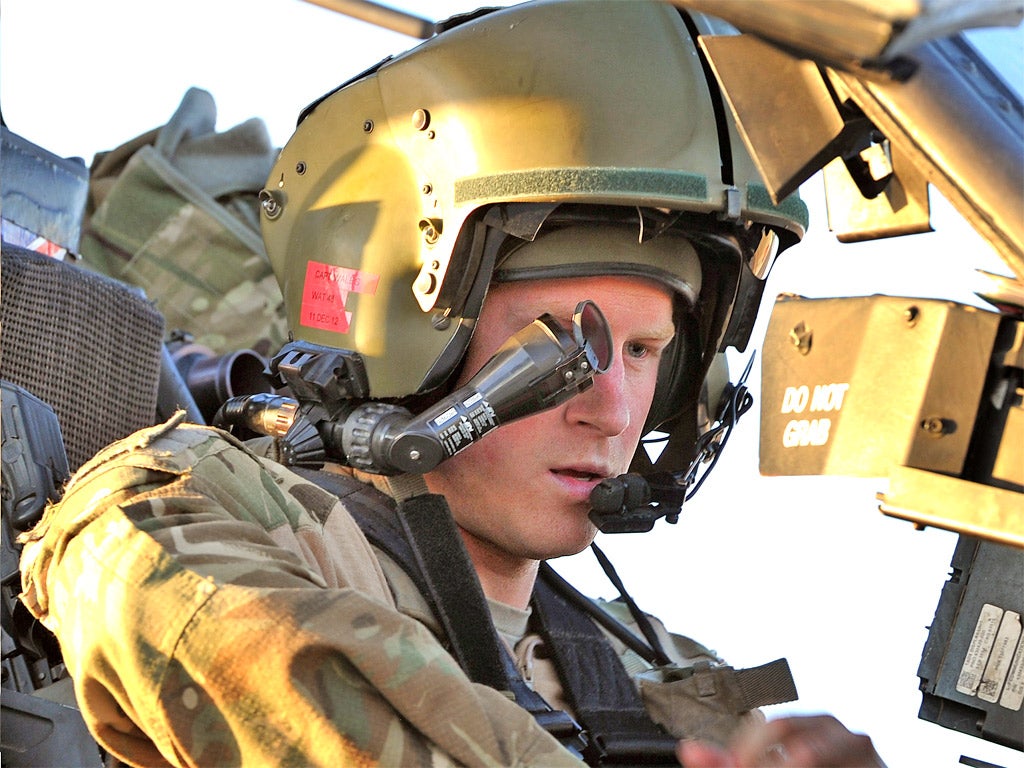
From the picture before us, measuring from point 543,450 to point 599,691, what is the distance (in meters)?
0.42

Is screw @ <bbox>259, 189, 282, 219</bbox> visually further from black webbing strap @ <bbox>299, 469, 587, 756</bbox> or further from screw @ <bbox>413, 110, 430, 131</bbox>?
black webbing strap @ <bbox>299, 469, 587, 756</bbox>

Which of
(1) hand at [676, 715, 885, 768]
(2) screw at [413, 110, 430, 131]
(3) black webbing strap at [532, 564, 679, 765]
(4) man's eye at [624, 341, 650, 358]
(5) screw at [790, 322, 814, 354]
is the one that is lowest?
(3) black webbing strap at [532, 564, 679, 765]

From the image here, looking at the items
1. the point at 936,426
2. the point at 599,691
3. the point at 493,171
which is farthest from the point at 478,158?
the point at 936,426

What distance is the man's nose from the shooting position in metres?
2.33

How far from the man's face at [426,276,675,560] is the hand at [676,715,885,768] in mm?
919

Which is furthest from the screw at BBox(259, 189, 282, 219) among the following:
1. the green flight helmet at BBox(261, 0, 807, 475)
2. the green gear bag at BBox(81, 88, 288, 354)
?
the green gear bag at BBox(81, 88, 288, 354)

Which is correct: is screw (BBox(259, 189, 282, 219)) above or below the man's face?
above

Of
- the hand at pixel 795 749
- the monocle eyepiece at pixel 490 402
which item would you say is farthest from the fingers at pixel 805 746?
the monocle eyepiece at pixel 490 402

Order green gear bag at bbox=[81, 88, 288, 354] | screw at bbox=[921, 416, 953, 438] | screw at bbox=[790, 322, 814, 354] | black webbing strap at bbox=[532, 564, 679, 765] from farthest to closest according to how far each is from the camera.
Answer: green gear bag at bbox=[81, 88, 288, 354] < black webbing strap at bbox=[532, 564, 679, 765] < screw at bbox=[790, 322, 814, 354] < screw at bbox=[921, 416, 953, 438]

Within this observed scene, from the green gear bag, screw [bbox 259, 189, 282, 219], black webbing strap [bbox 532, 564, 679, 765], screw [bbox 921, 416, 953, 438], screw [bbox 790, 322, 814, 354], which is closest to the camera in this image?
screw [bbox 921, 416, 953, 438]

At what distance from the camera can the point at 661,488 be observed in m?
2.66

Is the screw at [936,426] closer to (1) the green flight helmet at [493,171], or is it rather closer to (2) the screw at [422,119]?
(1) the green flight helmet at [493,171]

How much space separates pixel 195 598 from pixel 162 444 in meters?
0.36

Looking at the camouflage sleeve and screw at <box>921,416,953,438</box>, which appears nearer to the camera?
screw at <box>921,416,953,438</box>
